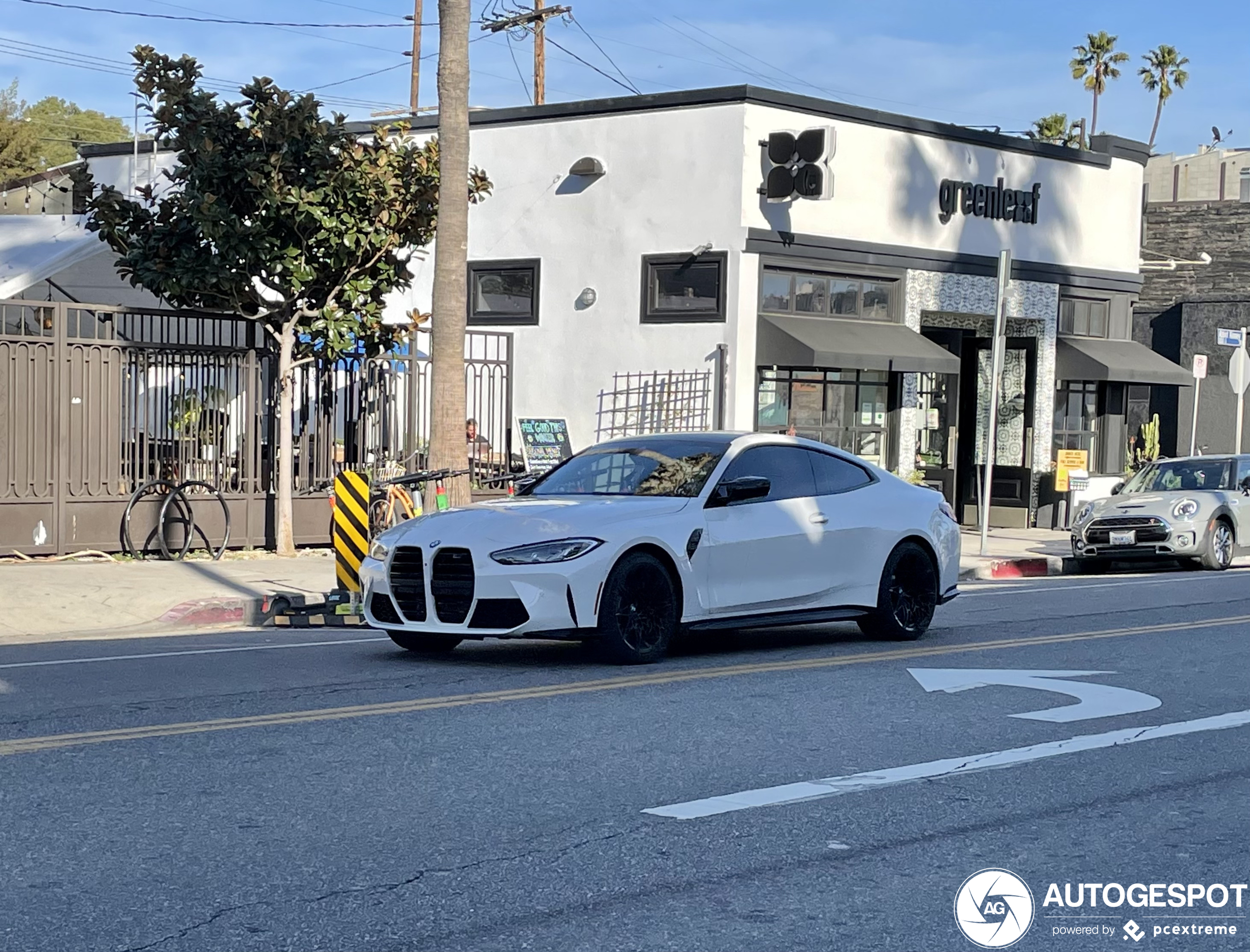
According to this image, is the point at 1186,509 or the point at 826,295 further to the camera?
the point at 826,295

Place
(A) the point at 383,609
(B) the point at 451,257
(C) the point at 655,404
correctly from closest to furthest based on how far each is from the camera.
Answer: (A) the point at 383,609, (B) the point at 451,257, (C) the point at 655,404

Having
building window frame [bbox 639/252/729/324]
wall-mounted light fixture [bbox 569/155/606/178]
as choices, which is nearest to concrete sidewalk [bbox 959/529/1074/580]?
building window frame [bbox 639/252/729/324]

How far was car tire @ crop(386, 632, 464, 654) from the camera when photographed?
1085cm

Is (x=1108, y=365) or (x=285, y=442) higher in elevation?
(x=1108, y=365)

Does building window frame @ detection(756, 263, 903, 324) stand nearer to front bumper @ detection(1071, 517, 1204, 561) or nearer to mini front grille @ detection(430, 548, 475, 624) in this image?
front bumper @ detection(1071, 517, 1204, 561)

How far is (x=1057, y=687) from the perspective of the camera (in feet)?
32.0

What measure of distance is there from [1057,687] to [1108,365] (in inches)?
765

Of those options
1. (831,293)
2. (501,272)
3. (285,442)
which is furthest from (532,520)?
(501,272)

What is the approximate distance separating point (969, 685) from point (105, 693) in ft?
16.1

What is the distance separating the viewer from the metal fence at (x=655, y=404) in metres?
23.6

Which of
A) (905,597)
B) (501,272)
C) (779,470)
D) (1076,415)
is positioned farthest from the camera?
(1076,415)

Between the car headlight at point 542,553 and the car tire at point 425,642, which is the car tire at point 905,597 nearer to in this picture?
the car headlight at point 542,553

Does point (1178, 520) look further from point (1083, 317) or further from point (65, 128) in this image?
point (65, 128)

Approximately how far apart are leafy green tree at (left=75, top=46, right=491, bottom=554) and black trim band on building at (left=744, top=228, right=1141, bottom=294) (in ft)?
21.5
